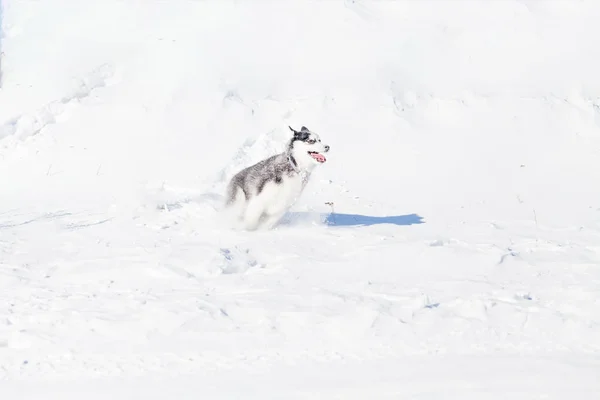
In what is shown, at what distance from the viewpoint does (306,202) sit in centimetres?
1032

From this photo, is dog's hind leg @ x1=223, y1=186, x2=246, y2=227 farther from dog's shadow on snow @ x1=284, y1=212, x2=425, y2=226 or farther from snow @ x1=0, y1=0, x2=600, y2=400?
dog's shadow on snow @ x1=284, y1=212, x2=425, y2=226

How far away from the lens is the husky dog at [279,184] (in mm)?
8391

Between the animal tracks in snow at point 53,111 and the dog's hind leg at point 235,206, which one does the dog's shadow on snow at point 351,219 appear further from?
the animal tracks in snow at point 53,111

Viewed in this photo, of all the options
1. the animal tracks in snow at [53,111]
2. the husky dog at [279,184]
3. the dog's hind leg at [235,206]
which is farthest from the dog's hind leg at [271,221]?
the animal tracks in snow at [53,111]

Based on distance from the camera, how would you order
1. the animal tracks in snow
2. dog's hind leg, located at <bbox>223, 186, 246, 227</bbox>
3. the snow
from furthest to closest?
the animal tracks in snow → dog's hind leg, located at <bbox>223, 186, 246, 227</bbox> → the snow

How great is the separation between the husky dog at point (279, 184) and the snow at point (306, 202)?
251 millimetres

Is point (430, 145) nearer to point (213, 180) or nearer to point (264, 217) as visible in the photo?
point (213, 180)

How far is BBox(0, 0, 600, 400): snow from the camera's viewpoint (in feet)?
15.5

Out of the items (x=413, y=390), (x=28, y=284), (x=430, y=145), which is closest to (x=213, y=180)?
(x=430, y=145)

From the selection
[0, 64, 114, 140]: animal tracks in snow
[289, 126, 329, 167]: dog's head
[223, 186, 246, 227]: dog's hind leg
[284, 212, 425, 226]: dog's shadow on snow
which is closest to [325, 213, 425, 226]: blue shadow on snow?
[284, 212, 425, 226]: dog's shadow on snow

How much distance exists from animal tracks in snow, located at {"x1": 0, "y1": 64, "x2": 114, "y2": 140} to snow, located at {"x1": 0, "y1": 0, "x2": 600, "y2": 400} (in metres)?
0.04

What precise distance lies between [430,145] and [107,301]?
8.01 m

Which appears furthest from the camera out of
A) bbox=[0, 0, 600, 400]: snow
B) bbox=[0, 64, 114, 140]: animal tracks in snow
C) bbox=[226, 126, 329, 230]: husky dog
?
bbox=[0, 64, 114, 140]: animal tracks in snow

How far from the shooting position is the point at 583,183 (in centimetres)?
1125
